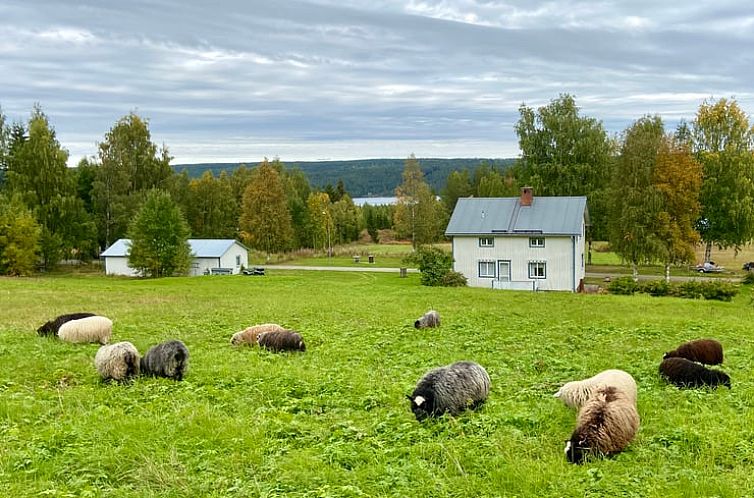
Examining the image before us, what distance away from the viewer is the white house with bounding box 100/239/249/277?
178 ft

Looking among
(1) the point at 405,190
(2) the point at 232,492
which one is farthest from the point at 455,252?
(2) the point at 232,492

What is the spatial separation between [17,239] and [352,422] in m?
48.9

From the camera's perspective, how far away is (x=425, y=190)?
73.6 meters

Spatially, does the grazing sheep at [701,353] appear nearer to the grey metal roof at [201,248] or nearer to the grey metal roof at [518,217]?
the grey metal roof at [518,217]

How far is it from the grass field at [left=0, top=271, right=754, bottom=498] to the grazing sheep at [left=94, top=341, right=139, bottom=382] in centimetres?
38

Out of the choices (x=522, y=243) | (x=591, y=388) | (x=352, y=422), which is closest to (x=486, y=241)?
(x=522, y=243)

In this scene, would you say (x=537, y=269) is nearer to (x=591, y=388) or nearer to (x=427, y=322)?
(x=427, y=322)

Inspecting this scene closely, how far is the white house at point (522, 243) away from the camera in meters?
41.0

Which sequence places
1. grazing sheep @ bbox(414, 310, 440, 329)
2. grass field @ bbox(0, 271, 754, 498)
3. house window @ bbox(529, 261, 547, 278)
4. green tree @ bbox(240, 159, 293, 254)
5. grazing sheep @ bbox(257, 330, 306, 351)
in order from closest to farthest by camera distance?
grass field @ bbox(0, 271, 754, 498) < grazing sheep @ bbox(257, 330, 306, 351) < grazing sheep @ bbox(414, 310, 440, 329) < house window @ bbox(529, 261, 547, 278) < green tree @ bbox(240, 159, 293, 254)

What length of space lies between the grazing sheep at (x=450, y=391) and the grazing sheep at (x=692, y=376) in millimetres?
3785

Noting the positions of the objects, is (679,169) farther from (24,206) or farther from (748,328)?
(24,206)

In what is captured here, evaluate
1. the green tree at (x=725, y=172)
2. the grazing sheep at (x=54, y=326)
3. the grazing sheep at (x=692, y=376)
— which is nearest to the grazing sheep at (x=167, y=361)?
the grazing sheep at (x=54, y=326)

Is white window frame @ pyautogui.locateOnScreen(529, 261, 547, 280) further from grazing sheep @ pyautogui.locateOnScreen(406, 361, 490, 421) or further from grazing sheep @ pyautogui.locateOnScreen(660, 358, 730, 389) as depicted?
grazing sheep @ pyautogui.locateOnScreen(406, 361, 490, 421)

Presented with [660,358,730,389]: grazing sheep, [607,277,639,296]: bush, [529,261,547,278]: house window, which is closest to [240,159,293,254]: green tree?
[529,261,547,278]: house window
